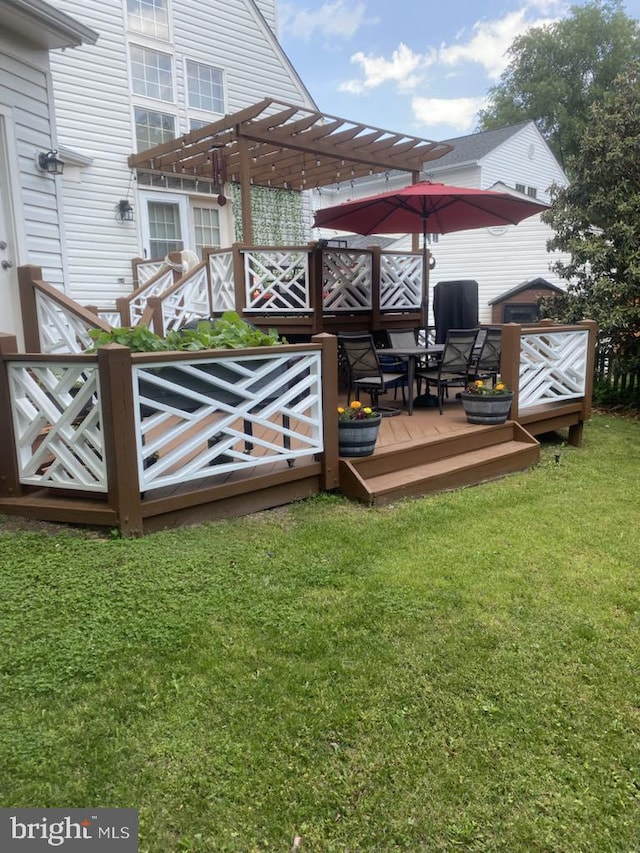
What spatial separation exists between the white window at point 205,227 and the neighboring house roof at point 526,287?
28.5 feet

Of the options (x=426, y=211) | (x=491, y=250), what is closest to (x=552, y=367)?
(x=426, y=211)

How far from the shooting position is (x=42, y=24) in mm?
4930

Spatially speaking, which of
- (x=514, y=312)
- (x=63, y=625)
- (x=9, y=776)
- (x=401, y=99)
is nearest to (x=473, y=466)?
(x=63, y=625)

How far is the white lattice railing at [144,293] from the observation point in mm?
8117

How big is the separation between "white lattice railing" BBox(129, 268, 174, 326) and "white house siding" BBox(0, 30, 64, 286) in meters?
2.48

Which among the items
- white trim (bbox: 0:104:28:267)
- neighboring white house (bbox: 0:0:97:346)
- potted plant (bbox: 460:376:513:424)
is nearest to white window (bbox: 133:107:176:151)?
neighboring white house (bbox: 0:0:97:346)

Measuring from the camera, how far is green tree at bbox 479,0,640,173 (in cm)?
2912

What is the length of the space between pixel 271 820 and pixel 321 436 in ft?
8.93

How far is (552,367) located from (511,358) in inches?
25.7

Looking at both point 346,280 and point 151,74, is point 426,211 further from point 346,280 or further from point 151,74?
point 151,74

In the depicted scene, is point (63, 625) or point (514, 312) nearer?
point (63, 625)

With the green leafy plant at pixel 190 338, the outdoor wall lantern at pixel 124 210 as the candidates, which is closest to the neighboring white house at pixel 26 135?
the green leafy plant at pixel 190 338

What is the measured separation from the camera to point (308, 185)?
11.8 m

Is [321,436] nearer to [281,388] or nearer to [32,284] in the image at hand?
[281,388]
